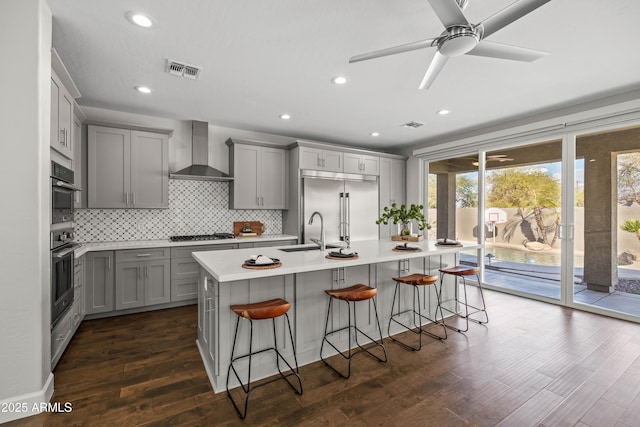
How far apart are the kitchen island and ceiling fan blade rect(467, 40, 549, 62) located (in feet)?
5.40

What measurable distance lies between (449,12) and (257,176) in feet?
11.8

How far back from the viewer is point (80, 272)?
3195 millimetres

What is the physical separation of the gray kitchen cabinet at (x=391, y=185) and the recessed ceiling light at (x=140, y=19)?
14.7 feet

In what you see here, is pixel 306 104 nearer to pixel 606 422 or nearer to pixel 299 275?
pixel 299 275

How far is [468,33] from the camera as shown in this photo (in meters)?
1.74

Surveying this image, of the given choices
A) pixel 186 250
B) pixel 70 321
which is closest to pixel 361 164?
pixel 186 250

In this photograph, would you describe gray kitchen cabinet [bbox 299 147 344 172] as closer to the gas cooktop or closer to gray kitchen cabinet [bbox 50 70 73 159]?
the gas cooktop

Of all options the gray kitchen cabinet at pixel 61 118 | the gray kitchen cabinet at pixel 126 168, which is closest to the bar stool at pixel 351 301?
the gray kitchen cabinet at pixel 61 118

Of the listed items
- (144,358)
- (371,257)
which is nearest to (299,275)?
(371,257)

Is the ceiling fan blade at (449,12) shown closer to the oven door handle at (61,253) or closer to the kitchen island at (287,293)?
the kitchen island at (287,293)

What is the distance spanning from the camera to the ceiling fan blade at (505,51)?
6.21ft

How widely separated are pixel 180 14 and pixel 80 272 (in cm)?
280

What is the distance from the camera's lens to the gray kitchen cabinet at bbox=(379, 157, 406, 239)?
588 cm

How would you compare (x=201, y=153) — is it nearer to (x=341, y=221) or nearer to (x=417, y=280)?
(x=341, y=221)
